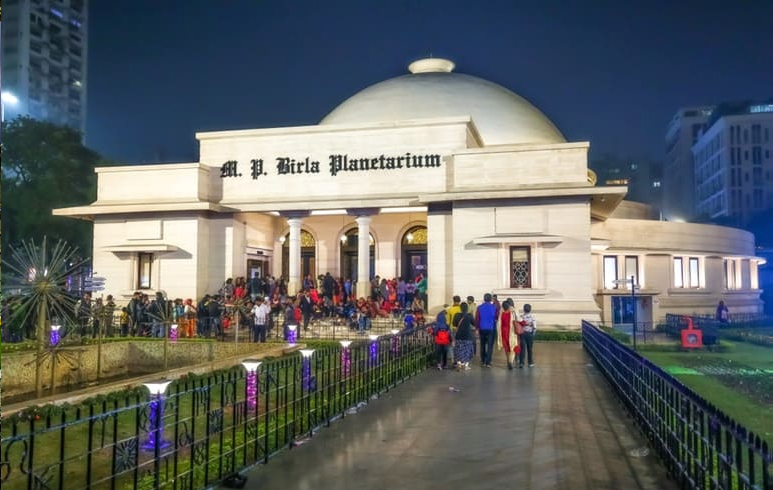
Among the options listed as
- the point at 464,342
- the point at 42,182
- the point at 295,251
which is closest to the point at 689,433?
the point at 464,342

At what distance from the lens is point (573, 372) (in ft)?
43.4

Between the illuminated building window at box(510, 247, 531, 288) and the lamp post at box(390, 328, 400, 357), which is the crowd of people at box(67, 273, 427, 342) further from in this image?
the lamp post at box(390, 328, 400, 357)

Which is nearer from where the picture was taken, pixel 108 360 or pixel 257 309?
pixel 108 360

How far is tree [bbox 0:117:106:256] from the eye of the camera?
120 ft

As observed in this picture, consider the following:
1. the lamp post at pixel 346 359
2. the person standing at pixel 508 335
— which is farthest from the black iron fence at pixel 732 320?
the lamp post at pixel 346 359

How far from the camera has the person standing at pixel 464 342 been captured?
43.7ft

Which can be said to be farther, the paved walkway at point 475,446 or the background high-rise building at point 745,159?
the background high-rise building at point 745,159

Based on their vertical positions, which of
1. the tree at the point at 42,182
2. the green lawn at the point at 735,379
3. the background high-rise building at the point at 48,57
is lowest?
the green lawn at the point at 735,379

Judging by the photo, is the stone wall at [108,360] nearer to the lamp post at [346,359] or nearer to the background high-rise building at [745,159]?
the lamp post at [346,359]

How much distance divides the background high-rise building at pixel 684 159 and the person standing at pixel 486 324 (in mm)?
87886

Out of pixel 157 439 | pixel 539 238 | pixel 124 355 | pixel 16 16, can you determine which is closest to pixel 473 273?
pixel 539 238

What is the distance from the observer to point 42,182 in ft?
122

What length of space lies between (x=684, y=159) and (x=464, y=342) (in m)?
96.5

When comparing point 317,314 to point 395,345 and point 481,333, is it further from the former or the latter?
point 395,345
